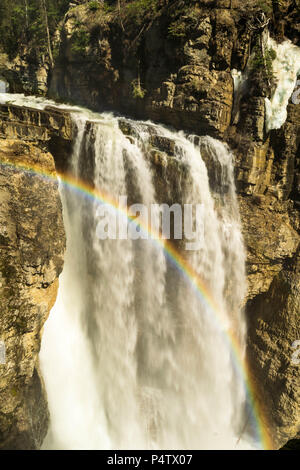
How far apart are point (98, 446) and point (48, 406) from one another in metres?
2.63

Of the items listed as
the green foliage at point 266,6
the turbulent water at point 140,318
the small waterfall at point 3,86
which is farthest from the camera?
the small waterfall at point 3,86

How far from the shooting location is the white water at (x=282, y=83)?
14.9 metres

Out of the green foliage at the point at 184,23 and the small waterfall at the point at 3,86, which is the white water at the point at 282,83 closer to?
the green foliage at the point at 184,23

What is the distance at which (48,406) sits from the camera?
12.1 meters

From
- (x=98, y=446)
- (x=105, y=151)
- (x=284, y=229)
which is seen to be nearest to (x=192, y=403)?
(x=98, y=446)

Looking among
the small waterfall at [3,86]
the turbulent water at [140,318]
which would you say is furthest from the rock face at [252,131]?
the small waterfall at [3,86]

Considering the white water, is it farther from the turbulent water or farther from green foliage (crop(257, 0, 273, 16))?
the turbulent water

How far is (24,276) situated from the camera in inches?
401

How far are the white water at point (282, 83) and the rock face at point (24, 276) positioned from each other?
10.9m

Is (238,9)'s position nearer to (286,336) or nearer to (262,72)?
(262,72)

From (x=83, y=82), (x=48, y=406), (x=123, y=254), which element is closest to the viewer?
(x=48, y=406)

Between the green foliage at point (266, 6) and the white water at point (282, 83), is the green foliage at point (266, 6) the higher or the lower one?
the higher one

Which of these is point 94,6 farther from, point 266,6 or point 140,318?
point 140,318

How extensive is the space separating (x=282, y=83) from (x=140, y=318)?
13.2 metres
